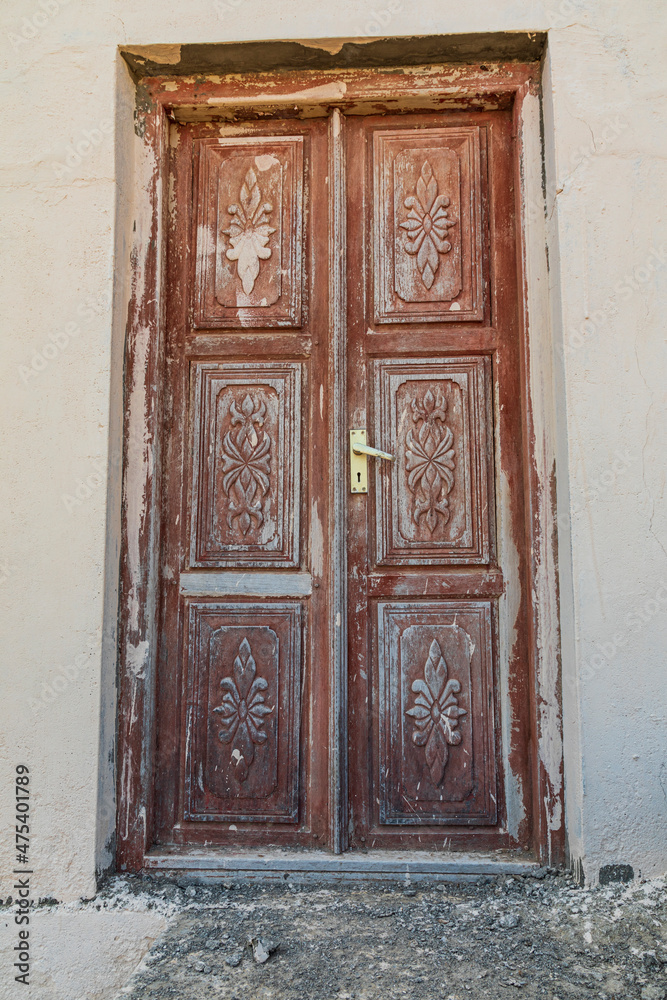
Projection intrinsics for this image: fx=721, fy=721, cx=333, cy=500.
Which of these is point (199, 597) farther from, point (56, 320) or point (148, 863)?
point (56, 320)

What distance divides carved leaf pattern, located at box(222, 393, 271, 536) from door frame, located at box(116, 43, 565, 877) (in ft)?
0.83

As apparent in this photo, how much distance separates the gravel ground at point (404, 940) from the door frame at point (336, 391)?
17 centimetres

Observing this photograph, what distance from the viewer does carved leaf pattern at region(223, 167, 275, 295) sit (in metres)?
2.72

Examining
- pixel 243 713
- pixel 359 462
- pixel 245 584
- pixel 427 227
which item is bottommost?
pixel 243 713

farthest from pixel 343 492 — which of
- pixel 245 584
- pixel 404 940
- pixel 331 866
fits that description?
pixel 404 940

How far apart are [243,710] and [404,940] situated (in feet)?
2.87

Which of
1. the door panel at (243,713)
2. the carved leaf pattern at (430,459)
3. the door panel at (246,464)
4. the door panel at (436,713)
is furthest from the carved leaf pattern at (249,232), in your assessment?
the door panel at (436,713)

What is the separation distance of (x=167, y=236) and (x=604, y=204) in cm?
158

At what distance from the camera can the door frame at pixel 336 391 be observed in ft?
7.94

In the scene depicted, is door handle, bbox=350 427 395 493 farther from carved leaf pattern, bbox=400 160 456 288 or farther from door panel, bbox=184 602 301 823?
carved leaf pattern, bbox=400 160 456 288

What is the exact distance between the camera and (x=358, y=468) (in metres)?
2.60

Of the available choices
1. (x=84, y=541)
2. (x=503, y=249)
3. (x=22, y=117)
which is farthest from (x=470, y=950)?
(x=22, y=117)

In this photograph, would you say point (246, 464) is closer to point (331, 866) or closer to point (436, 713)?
point (436, 713)

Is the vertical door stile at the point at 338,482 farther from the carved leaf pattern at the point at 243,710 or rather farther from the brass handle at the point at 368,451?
the carved leaf pattern at the point at 243,710
